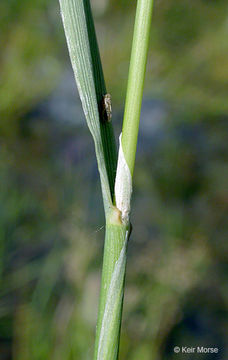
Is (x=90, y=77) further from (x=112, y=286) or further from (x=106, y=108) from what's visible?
(x=112, y=286)

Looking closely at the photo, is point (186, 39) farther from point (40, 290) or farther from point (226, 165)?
point (40, 290)

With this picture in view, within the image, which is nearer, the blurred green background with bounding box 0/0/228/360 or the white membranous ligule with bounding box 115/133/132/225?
the white membranous ligule with bounding box 115/133/132/225

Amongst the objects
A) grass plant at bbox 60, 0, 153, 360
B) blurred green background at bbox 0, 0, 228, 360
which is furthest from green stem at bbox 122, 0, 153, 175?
blurred green background at bbox 0, 0, 228, 360

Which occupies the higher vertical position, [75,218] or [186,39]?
[186,39]

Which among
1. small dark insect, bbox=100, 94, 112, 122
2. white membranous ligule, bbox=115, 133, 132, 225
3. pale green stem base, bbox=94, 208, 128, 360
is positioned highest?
small dark insect, bbox=100, 94, 112, 122

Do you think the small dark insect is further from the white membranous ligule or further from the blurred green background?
the blurred green background

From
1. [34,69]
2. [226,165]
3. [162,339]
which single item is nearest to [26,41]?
[34,69]

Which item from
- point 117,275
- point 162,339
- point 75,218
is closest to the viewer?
point 117,275

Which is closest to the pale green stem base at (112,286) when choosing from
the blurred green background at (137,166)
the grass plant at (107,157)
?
the grass plant at (107,157)
